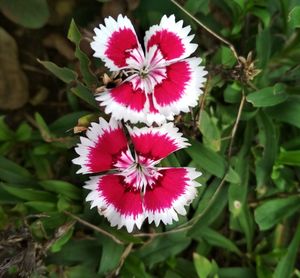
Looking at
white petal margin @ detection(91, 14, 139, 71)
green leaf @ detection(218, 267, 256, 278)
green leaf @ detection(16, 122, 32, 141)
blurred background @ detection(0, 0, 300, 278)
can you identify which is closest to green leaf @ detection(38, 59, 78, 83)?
blurred background @ detection(0, 0, 300, 278)

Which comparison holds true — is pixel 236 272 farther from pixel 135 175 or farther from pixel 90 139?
pixel 90 139

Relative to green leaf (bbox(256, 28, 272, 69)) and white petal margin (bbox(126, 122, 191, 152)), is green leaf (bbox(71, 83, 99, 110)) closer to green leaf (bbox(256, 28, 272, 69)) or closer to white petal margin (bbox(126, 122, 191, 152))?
white petal margin (bbox(126, 122, 191, 152))

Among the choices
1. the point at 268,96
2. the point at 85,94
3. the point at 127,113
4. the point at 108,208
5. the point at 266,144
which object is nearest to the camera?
the point at 127,113

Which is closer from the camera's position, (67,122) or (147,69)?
(147,69)

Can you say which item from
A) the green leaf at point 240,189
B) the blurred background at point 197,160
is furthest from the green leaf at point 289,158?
the green leaf at point 240,189

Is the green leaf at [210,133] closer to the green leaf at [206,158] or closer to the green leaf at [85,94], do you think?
the green leaf at [206,158]

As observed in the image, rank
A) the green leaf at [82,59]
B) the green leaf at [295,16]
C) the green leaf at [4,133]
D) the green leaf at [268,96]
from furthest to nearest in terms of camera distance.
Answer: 1. the green leaf at [4,133]
2. the green leaf at [268,96]
3. the green leaf at [295,16]
4. the green leaf at [82,59]

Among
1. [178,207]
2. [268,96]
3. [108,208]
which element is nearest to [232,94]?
[268,96]

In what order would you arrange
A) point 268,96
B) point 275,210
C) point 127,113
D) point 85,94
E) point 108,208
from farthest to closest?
point 275,210
point 268,96
point 85,94
point 108,208
point 127,113
